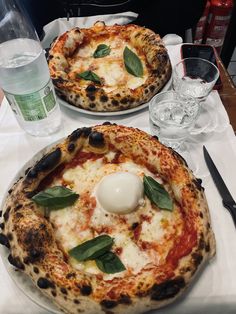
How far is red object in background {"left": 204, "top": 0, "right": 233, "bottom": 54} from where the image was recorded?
179 centimetres

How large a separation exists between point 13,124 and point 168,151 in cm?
50

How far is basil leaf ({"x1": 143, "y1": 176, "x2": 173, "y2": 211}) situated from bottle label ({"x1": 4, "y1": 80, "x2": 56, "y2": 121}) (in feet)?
1.17

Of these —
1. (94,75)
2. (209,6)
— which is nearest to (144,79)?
(94,75)

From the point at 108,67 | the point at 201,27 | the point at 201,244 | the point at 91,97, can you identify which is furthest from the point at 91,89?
the point at 201,27

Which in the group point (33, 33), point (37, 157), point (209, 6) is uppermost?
point (33, 33)

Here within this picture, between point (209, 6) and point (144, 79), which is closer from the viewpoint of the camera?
point (144, 79)

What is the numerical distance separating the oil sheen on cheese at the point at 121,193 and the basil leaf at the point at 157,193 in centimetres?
1

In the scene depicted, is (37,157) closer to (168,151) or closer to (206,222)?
(168,151)

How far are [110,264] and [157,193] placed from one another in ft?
0.57

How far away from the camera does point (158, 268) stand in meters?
0.59

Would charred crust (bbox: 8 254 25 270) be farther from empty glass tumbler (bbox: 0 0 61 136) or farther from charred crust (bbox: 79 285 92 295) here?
empty glass tumbler (bbox: 0 0 61 136)

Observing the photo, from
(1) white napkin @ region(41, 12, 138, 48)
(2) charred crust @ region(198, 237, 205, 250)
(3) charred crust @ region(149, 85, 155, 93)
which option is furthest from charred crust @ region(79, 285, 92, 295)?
(1) white napkin @ region(41, 12, 138, 48)

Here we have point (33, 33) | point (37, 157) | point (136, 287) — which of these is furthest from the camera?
point (33, 33)

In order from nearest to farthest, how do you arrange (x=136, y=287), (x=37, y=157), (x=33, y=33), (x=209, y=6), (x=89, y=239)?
1. (x=136, y=287)
2. (x=89, y=239)
3. (x=37, y=157)
4. (x=33, y=33)
5. (x=209, y=6)
